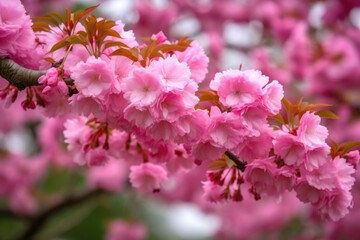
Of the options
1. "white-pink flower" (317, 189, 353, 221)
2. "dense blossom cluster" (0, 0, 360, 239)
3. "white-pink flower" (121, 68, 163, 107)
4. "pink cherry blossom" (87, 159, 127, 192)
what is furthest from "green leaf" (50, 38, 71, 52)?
"pink cherry blossom" (87, 159, 127, 192)

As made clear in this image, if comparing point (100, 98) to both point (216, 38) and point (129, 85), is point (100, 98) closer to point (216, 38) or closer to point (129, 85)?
point (129, 85)

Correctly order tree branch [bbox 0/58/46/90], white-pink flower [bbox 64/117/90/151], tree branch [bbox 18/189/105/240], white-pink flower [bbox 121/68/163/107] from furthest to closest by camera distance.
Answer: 1. tree branch [bbox 18/189/105/240]
2. white-pink flower [bbox 64/117/90/151]
3. tree branch [bbox 0/58/46/90]
4. white-pink flower [bbox 121/68/163/107]

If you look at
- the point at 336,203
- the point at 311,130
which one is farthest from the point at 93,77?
the point at 336,203

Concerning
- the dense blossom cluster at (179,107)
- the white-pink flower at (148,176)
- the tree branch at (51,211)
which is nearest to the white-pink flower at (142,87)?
the dense blossom cluster at (179,107)

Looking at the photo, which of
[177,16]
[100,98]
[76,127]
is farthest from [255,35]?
[100,98]

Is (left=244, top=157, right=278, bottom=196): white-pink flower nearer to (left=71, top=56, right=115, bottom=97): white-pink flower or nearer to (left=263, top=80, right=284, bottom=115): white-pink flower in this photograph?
(left=263, top=80, right=284, bottom=115): white-pink flower

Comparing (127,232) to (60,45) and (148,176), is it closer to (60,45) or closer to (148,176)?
(148,176)

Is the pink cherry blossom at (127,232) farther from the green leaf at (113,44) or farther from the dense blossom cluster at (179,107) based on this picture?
the green leaf at (113,44)
